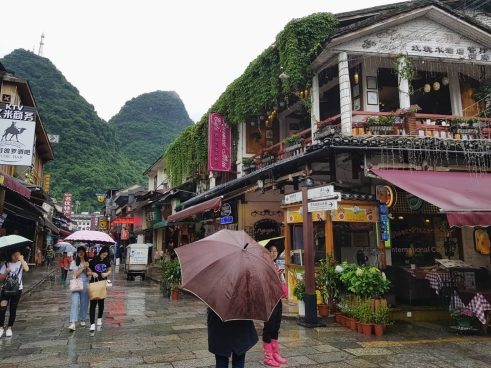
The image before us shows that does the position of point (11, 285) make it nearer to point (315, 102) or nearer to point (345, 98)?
point (345, 98)

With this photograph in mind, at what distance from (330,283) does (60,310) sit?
800 centimetres

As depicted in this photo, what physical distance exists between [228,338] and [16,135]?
410 inches

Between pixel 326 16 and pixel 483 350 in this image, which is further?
pixel 326 16

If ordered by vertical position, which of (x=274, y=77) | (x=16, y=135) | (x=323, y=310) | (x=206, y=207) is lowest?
(x=323, y=310)

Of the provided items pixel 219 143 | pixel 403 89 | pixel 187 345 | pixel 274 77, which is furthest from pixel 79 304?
pixel 403 89

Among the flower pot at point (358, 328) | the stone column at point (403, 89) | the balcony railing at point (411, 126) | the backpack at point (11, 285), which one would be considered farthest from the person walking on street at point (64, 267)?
the stone column at point (403, 89)

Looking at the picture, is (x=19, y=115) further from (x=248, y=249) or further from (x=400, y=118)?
(x=400, y=118)

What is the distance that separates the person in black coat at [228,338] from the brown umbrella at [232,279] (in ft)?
1.72

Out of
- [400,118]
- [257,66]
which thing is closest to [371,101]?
[400,118]

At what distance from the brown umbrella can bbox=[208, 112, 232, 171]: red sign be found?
14.2 meters

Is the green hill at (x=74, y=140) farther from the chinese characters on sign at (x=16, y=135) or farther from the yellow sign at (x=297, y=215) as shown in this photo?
the yellow sign at (x=297, y=215)

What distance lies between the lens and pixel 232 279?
3541mm

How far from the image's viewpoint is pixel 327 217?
10141 millimetres

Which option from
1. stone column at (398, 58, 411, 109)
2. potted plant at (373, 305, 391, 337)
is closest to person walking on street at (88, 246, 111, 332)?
potted plant at (373, 305, 391, 337)
